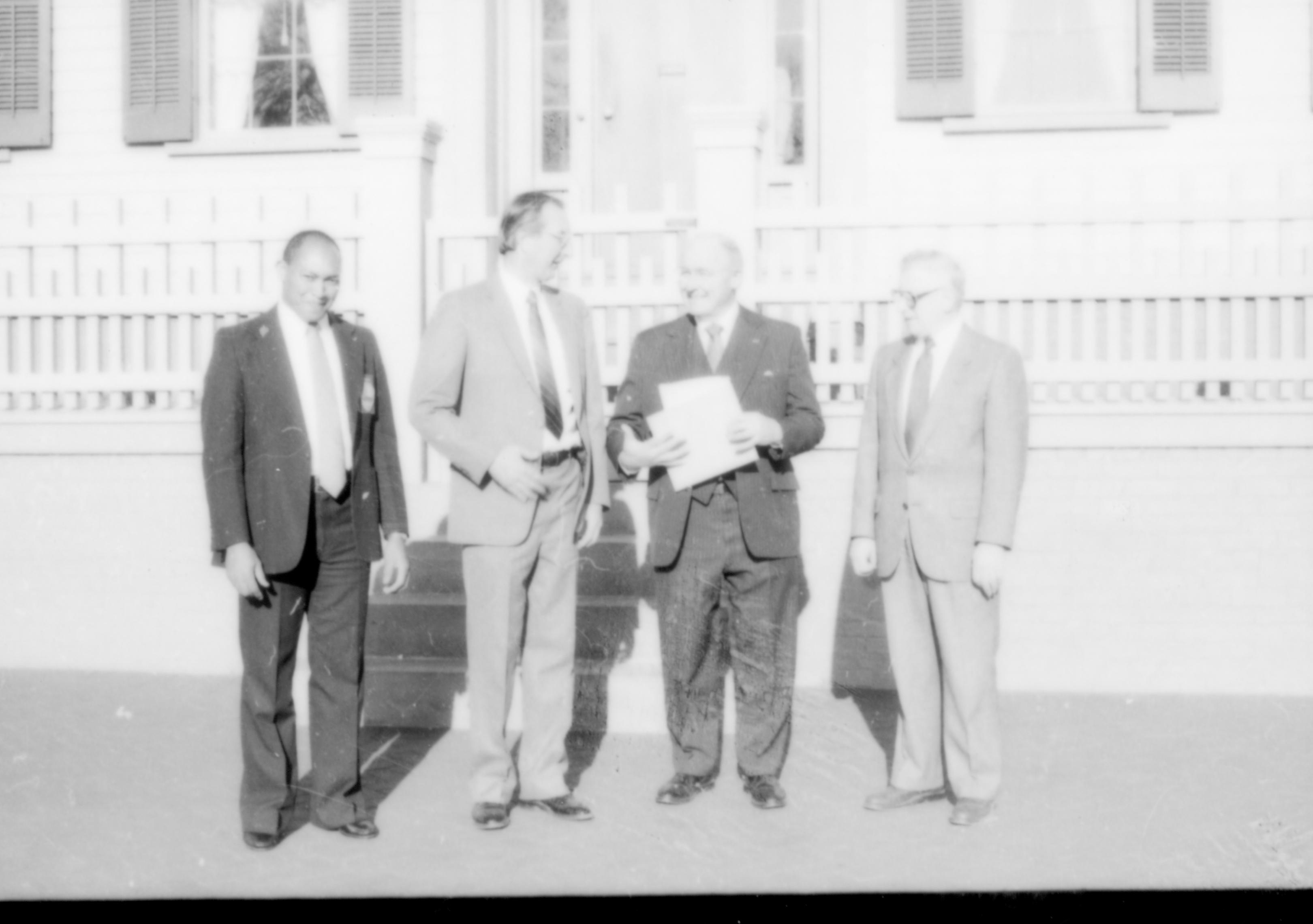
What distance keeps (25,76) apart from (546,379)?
7118 mm

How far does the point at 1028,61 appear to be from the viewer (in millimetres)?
9586

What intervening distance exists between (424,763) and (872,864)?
206 cm

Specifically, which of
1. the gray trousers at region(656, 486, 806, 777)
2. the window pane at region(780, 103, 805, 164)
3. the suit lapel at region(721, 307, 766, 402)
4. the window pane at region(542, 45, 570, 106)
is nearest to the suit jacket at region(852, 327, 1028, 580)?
the gray trousers at region(656, 486, 806, 777)

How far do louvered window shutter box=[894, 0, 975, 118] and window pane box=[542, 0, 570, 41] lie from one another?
2.34m

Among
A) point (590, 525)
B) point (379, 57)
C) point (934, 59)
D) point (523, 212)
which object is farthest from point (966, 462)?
point (379, 57)

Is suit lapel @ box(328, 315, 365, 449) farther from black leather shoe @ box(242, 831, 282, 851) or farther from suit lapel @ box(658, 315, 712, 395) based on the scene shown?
black leather shoe @ box(242, 831, 282, 851)

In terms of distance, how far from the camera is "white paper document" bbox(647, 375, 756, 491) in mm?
5066

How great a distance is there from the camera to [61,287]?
25.3 ft

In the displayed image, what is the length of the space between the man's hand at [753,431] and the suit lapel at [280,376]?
4.65 ft

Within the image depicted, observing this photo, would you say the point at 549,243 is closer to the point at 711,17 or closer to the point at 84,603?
the point at 84,603

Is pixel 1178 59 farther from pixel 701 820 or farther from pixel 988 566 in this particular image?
pixel 701 820

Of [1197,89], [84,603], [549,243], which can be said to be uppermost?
[1197,89]

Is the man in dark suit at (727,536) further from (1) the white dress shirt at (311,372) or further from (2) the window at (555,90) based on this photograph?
(2) the window at (555,90)

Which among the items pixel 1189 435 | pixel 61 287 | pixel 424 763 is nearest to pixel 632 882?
pixel 424 763
